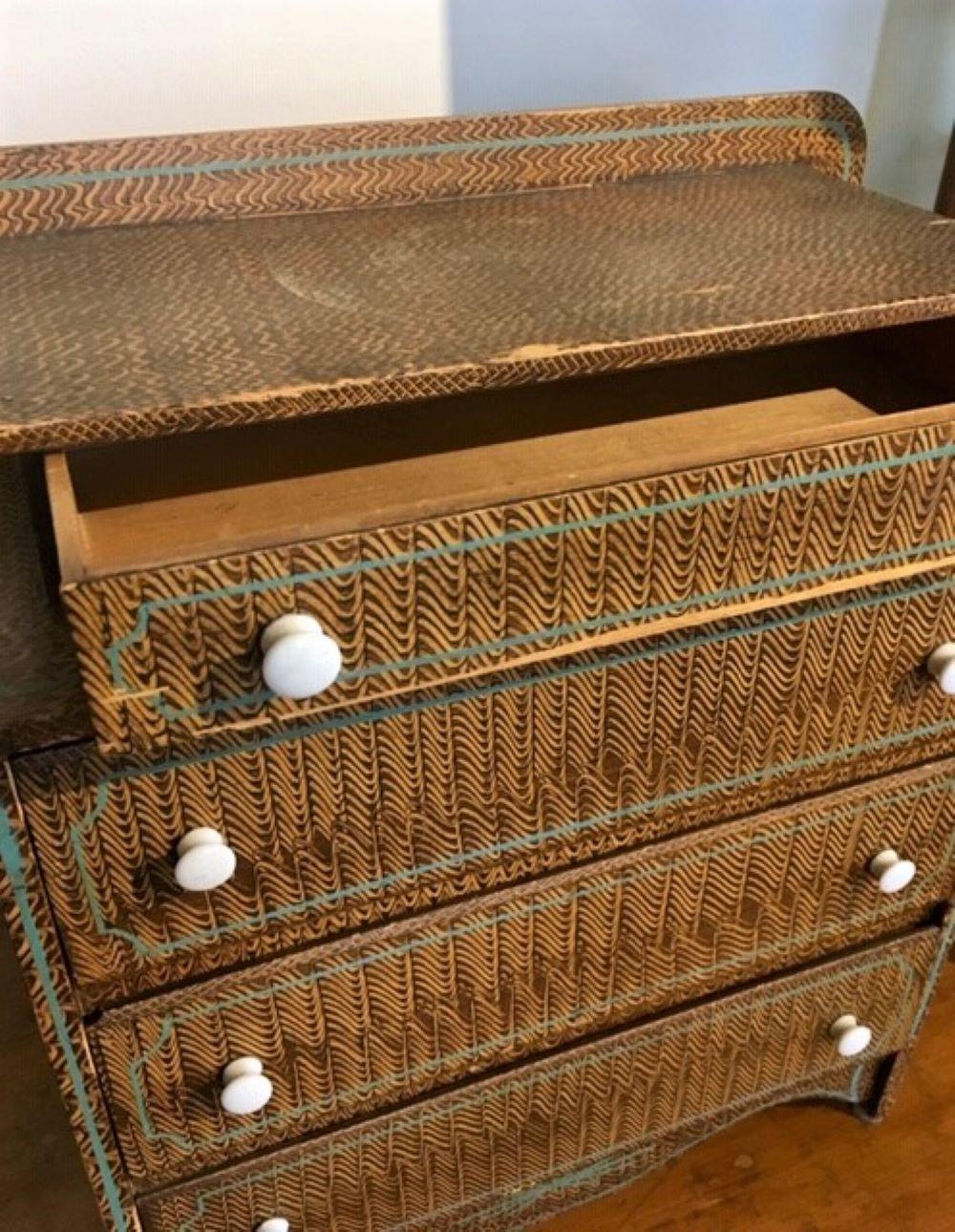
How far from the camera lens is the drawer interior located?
2.25 ft

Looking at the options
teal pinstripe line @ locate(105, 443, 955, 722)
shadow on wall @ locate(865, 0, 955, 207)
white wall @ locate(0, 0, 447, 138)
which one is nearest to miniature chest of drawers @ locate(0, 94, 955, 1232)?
teal pinstripe line @ locate(105, 443, 955, 722)

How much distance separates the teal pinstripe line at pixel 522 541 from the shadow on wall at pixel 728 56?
0.59m

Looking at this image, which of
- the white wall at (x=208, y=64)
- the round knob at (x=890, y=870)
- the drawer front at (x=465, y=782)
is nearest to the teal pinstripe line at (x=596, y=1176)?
the round knob at (x=890, y=870)

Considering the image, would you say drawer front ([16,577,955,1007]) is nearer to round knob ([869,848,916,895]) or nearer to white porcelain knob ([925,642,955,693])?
white porcelain knob ([925,642,955,693])

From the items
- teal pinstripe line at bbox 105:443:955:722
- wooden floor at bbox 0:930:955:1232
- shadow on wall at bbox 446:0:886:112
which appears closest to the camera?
teal pinstripe line at bbox 105:443:955:722

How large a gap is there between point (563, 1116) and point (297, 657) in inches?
25.0

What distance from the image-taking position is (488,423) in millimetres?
847

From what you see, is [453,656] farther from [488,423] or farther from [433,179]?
[433,179]

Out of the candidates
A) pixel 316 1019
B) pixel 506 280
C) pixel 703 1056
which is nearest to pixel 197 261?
pixel 506 280

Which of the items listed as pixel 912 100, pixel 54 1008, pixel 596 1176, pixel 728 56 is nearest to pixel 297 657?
pixel 54 1008

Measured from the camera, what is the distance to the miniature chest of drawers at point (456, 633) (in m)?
0.65

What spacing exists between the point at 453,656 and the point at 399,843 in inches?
6.7

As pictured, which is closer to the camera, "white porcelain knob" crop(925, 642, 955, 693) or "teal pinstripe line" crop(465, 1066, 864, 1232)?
"white porcelain knob" crop(925, 642, 955, 693)

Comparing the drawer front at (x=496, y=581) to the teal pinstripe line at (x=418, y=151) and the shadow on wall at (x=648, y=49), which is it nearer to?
the teal pinstripe line at (x=418, y=151)
